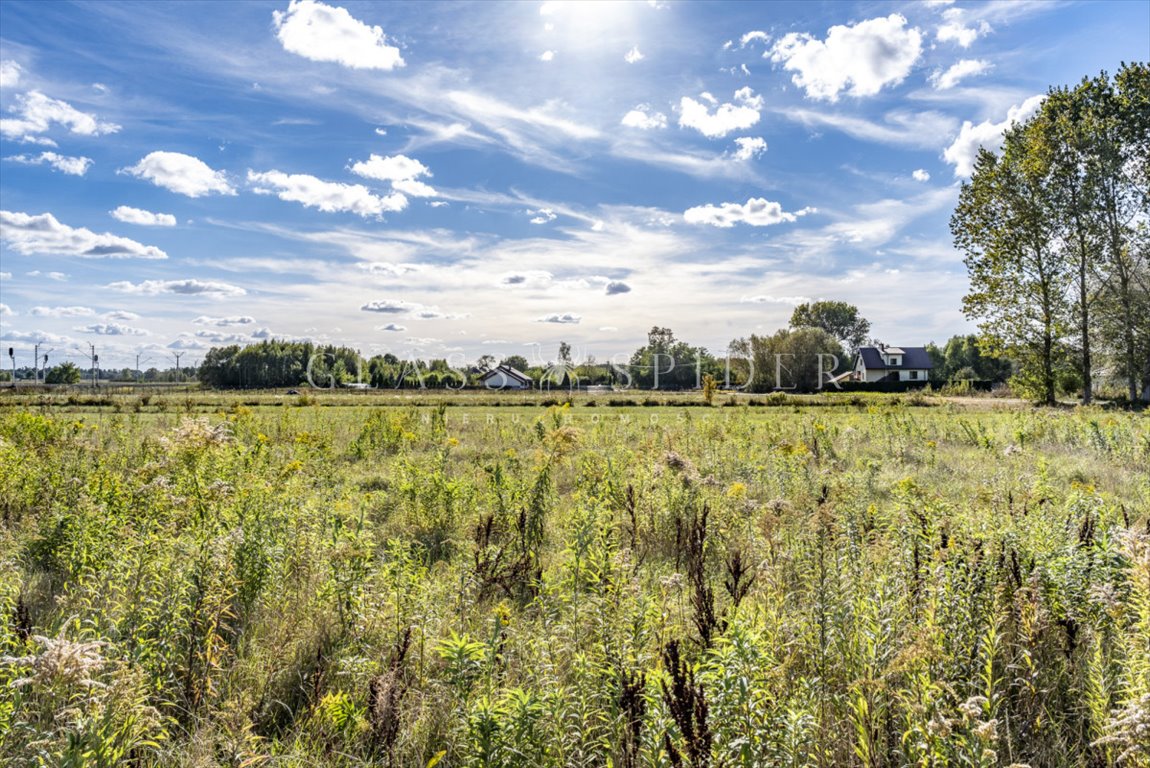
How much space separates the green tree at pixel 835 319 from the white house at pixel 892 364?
41.5ft

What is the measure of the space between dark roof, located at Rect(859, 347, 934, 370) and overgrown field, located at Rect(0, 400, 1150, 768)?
84474 millimetres

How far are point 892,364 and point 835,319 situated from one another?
17416 mm

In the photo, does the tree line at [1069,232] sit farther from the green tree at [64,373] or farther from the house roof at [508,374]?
the green tree at [64,373]

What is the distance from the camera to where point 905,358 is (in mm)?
84875

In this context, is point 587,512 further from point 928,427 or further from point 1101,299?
point 1101,299

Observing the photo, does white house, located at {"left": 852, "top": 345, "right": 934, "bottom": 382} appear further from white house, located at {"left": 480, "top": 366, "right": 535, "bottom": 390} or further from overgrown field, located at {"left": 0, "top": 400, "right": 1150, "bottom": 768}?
overgrown field, located at {"left": 0, "top": 400, "right": 1150, "bottom": 768}

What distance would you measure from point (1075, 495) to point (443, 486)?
612cm

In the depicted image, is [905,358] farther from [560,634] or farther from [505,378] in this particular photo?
[560,634]

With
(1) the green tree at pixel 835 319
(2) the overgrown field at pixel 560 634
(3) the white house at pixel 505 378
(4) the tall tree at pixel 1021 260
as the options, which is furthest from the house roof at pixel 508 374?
(2) the overgrown field at pixel 560 634

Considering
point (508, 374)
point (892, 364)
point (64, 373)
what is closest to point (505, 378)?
point (508, 374)

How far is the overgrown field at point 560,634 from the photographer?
7.60 ft

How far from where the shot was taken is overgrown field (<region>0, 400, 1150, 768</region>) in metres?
2.32

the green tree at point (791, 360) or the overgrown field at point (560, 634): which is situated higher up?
the green tree at point (791, 360)

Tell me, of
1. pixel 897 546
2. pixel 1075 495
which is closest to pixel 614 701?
pixel 897 546
